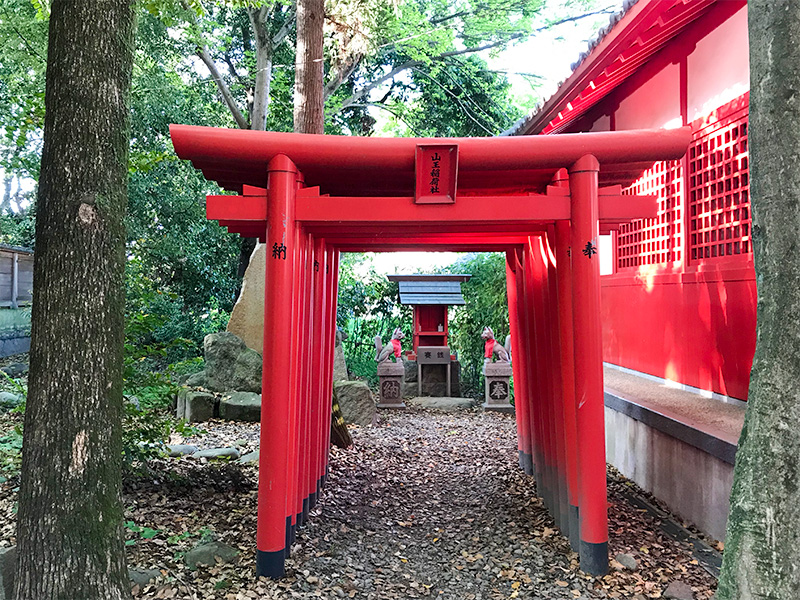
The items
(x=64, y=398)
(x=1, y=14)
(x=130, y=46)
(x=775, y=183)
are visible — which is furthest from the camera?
(x=1, y=14)

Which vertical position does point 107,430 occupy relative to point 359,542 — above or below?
above

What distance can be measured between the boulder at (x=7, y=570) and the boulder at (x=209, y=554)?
32.0 inches

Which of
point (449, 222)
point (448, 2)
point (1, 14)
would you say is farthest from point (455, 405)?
point (448, 2)

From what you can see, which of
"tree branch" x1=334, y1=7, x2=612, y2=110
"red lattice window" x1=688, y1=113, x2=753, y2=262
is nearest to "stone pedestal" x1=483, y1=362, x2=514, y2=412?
"red lattice window" x1=688, y1=113, x2=753, y2=262

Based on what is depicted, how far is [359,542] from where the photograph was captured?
12.7 feet

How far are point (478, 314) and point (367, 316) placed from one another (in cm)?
275

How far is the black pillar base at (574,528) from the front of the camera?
3.49 meters

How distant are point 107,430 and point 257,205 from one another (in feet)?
4.76

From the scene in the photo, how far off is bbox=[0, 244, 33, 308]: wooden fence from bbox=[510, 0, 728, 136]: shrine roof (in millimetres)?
13339

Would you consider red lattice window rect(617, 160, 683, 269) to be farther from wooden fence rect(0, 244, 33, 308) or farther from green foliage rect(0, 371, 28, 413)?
wooden fence rect(0, 244, 33, 308)

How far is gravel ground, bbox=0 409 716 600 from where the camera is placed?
3.15 meters

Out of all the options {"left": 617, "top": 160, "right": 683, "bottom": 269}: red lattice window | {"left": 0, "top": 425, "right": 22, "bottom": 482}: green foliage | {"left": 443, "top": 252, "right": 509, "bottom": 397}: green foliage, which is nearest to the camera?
{"left": 0, "top": 425, "right": 22, "bottom": 482}: green foliage

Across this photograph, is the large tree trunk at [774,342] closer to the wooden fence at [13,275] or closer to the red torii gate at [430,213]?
the red torii gate at [430,213]

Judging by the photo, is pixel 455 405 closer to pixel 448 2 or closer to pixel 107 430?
pixel 107 430
